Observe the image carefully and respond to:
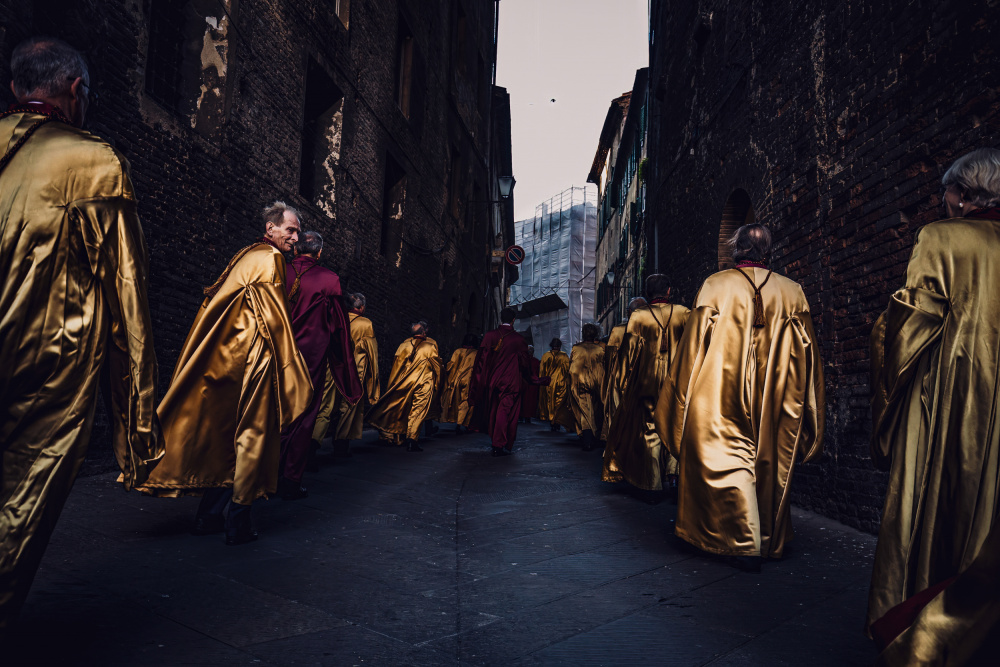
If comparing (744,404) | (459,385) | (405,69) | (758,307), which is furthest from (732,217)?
(405,69)

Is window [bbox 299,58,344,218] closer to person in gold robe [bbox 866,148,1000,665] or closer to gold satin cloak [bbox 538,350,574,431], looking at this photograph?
gold satin cloak [bbox 538,350,574,431]

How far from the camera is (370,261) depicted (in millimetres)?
13094

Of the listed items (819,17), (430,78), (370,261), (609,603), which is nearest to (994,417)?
(609,603)

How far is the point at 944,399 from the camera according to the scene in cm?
245

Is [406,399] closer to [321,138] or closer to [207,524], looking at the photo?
[321,138]

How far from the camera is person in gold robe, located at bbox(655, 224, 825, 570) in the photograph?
3.91m

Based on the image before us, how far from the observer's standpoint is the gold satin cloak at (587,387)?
11094 mm

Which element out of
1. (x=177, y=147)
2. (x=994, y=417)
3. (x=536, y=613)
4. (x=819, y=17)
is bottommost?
(x=536, y=613)

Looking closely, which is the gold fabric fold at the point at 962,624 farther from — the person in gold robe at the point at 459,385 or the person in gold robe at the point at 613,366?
the person in gold robe at the point at 459,385

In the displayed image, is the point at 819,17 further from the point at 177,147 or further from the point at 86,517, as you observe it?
the point at 86,517

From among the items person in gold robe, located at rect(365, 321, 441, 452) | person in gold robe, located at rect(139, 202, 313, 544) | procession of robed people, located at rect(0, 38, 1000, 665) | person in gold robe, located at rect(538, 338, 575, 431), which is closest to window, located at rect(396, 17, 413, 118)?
person in gold robe, located at rect(538, 338, 575, 431)

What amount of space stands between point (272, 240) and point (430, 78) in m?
14.0

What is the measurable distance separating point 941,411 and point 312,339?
13.0ft

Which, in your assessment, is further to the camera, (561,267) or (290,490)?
(561,267)
